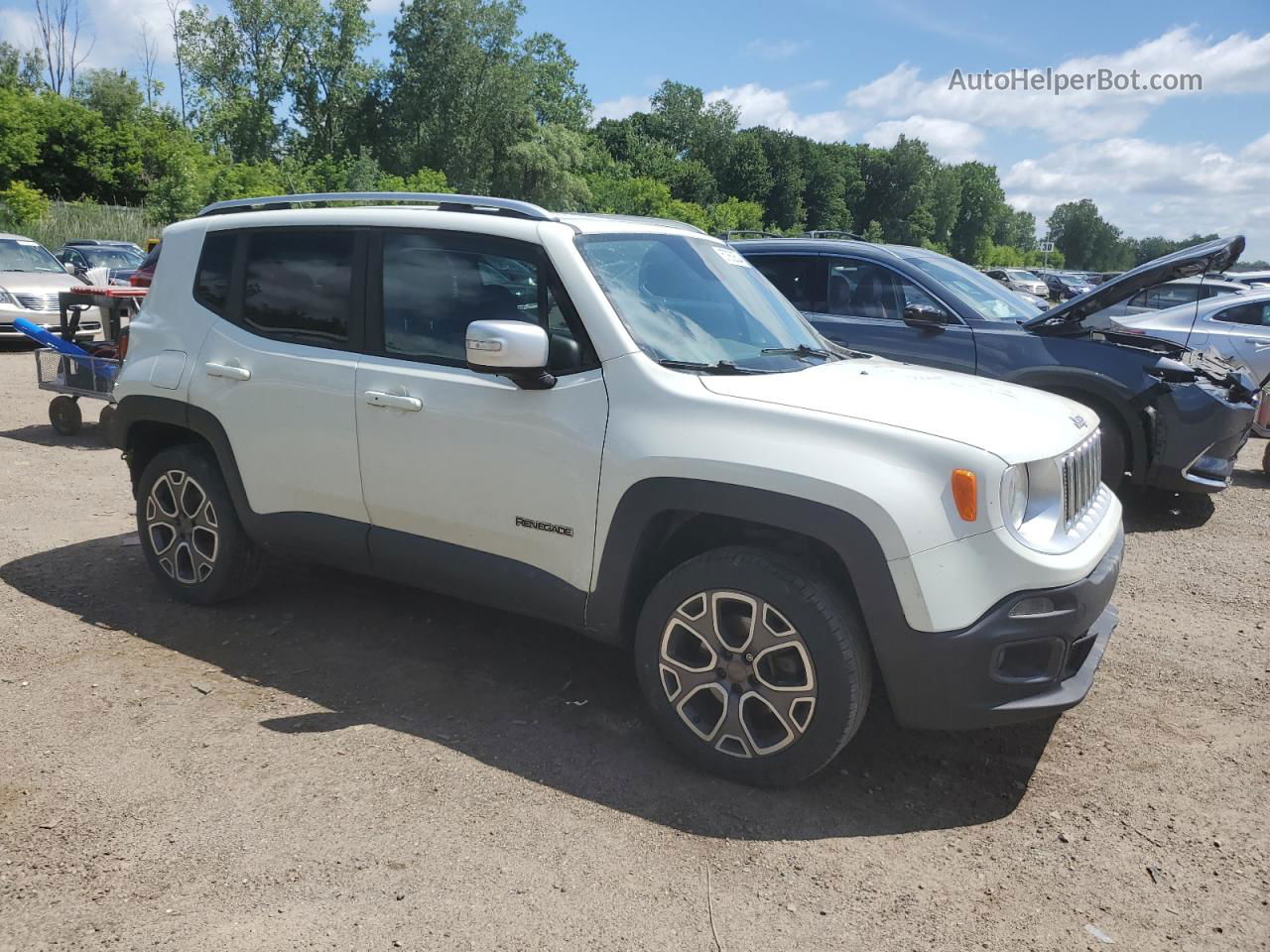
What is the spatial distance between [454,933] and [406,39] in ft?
250

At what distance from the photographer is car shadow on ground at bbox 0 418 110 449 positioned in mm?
9242

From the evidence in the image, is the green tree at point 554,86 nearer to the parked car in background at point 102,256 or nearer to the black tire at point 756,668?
the parked car in background at point 102,256

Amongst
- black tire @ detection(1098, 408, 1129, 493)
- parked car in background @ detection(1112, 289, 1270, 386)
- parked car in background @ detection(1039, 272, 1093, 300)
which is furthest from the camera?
parked car in background @ detection(1039, 272, 1093, 300)

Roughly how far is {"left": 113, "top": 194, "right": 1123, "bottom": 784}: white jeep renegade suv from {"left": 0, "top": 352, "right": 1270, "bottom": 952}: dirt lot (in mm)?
406

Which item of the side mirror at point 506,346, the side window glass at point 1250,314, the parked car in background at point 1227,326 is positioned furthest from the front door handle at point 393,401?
the side window glass at point 1250,314

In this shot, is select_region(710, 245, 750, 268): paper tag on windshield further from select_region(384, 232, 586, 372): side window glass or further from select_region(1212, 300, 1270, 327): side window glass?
select_region(1212, 300, 1270, 327): side window glass

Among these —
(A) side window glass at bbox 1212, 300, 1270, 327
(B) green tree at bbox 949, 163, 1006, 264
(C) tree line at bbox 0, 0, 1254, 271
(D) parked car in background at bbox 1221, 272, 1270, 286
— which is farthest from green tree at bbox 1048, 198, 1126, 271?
(A) side window glass at bbox 1212, 300, 1270, 327

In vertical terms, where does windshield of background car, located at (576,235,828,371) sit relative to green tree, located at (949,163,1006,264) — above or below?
below

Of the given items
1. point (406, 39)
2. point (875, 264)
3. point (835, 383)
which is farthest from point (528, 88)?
point (835, 383)

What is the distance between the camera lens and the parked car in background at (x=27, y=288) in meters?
15.9

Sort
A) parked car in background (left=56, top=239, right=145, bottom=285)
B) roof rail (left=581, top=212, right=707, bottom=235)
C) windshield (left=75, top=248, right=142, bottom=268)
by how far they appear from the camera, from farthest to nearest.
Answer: windshield (left=75, top=248, right=142, bottom=268) → parked car in background (left=56, top=239, right=145, bottom=285) → roof rail (left=581, top=212, right=707, bottom=235)

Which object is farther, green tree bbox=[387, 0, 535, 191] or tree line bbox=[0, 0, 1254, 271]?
green tree bbox=[387, 0, 535, 191]

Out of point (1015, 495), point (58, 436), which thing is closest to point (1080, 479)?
point (1015, 495)

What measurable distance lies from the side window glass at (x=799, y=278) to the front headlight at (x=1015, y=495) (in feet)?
17.0
